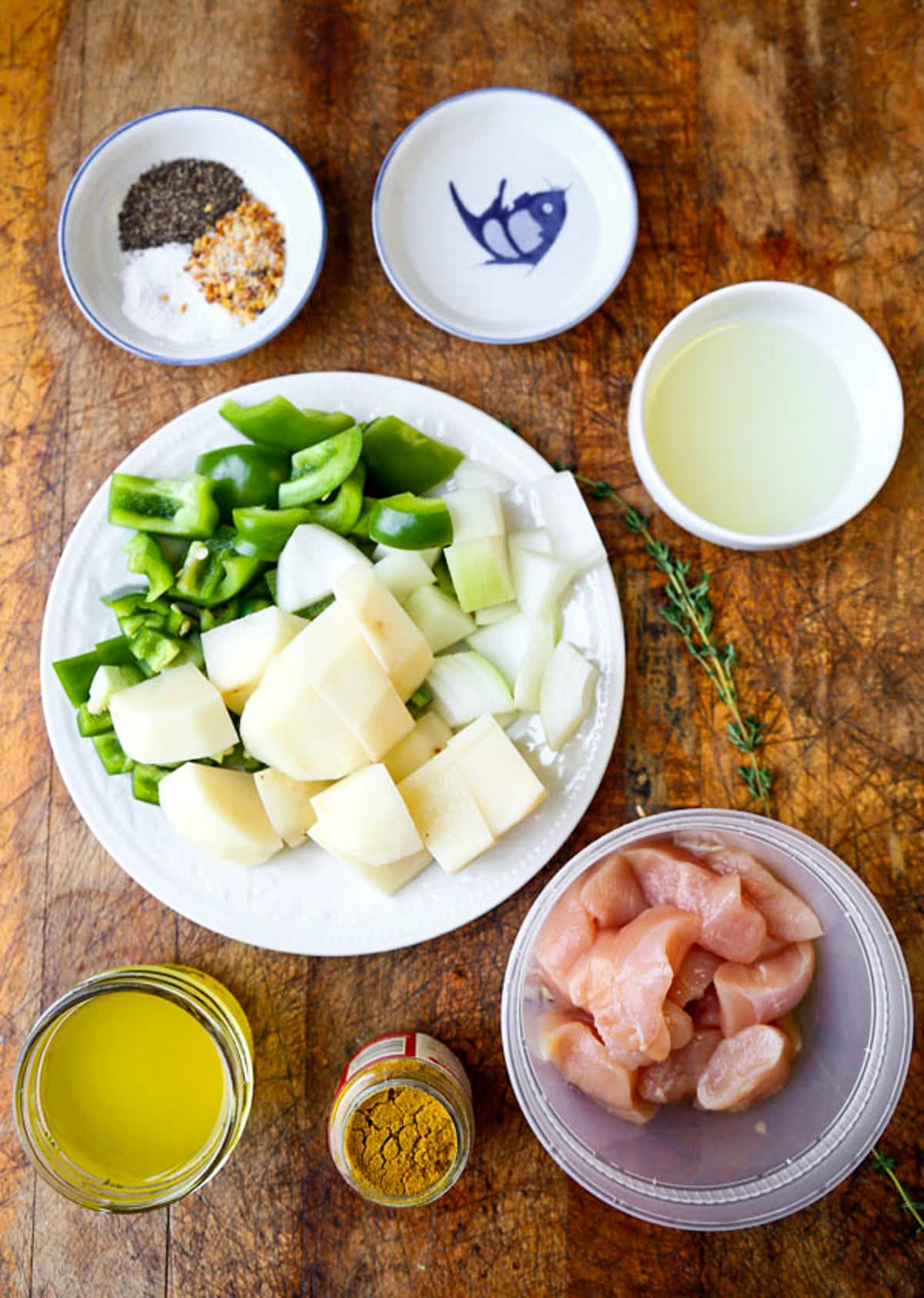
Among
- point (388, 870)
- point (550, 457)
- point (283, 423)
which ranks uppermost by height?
point (283, 423)

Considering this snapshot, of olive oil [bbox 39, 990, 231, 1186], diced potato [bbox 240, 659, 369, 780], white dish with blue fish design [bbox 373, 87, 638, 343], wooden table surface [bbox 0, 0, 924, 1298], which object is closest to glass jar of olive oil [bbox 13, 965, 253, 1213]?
olive oil [bbox 39, 990, 231, 1186]

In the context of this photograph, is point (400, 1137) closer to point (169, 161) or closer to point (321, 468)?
point (321, 468)

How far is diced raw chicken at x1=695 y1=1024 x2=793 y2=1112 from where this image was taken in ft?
4.44

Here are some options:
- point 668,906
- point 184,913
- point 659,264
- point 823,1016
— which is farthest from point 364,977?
point 659,264

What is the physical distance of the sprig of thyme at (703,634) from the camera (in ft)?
5.24

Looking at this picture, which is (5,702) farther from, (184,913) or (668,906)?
(668,906)

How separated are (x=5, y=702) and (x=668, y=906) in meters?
1.06

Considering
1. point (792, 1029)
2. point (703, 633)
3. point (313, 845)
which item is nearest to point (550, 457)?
point (703, 633)

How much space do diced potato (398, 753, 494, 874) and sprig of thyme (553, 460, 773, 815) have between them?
0.42 meters

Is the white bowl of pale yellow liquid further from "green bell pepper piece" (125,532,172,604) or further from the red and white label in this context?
the red and white label

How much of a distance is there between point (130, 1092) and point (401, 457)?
983 millimetres

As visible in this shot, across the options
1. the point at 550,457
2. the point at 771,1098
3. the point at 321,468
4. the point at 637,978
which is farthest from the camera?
the point at 550,457

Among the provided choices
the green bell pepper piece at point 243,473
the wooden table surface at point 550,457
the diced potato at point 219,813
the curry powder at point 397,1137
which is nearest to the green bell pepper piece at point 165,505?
the green bell pepper piece at point 243,473

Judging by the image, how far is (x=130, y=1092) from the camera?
4.87 ft
